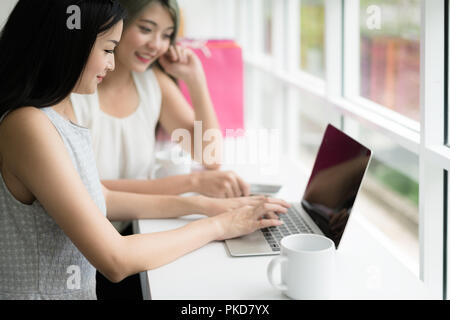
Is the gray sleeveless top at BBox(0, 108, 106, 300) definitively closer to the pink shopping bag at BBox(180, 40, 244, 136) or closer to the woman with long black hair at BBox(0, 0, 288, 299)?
the woman with long black hair at BBox(0, 0, 288, 299)

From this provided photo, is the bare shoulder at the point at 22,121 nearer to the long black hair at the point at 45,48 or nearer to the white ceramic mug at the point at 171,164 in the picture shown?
the long black hair at the point at 45,48

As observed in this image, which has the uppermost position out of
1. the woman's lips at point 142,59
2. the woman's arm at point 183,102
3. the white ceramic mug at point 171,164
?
the woman's lips at point 142,59

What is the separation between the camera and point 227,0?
11.4ft

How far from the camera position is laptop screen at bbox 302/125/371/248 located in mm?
1047

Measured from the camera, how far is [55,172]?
90 cm

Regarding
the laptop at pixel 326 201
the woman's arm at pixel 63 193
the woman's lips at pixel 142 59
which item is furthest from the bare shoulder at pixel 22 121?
the woman's lips at pixel 142 59

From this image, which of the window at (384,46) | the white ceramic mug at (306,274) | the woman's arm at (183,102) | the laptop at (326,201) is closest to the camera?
the white ceramic mug at (306,274)

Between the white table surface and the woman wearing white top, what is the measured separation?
0.40 metres

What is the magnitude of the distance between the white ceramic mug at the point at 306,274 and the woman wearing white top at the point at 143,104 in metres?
0.56

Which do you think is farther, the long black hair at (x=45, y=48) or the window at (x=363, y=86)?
the window at (x=363, y=86)

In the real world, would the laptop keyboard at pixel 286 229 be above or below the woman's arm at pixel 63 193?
below

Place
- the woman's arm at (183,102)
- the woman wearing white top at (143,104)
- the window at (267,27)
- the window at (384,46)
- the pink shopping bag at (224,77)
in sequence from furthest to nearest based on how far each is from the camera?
the window at (267,27) → the pink shopping bag at (224,77) → the woman's arm at (183,102) → the woman wearing white top at (143,104) → the window at (384,46)

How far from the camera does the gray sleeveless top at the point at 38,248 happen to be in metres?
0.99

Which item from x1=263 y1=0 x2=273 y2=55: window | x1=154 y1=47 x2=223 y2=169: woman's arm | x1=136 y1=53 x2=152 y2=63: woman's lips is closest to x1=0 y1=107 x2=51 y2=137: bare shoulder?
Answer: x1=136 y1=53 x2=152 y2=63: woman's lips
